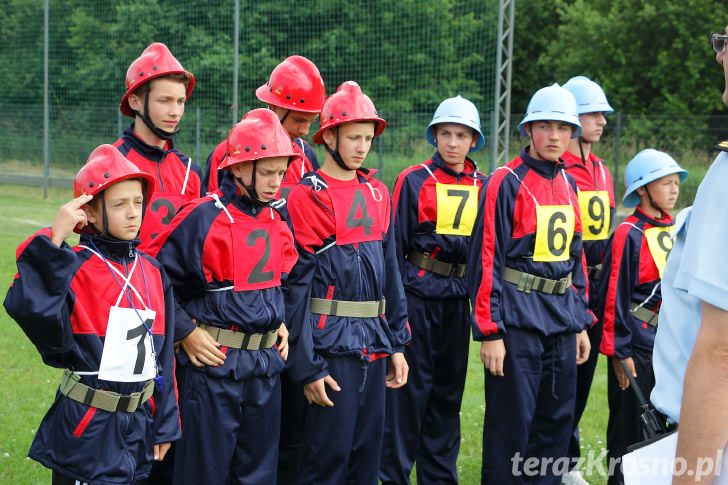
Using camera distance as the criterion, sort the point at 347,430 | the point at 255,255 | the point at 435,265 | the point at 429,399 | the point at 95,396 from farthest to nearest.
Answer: the point at 429,399, the point at 435,265, the point at 347,430, the point at 255,255, the point at 95,396

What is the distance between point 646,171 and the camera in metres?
5.50

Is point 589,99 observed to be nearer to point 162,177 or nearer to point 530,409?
point 530,409

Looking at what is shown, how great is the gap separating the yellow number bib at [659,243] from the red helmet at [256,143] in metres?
2.59

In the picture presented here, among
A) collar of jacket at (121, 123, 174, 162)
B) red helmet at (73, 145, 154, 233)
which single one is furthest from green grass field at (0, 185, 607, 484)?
red helmet at (73, 145, 154, 233)

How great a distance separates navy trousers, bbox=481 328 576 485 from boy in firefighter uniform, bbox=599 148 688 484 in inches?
16.3

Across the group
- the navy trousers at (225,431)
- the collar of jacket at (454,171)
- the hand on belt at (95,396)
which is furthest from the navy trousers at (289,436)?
the collar of jacket at (454,171)

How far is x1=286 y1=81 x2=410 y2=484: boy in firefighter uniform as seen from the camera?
4340 millimetres

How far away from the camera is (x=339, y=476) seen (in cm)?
435

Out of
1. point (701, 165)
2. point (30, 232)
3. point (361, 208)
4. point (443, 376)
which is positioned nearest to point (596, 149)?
point (701, 165)

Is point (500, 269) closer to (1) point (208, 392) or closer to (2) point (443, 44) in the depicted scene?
(1) point (208, 392)

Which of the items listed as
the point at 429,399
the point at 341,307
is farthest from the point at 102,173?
the point at 429,399

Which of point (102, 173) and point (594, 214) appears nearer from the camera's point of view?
point (102, 173)

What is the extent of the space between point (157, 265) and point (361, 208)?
48.2 inches

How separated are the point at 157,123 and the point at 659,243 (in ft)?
10.9
